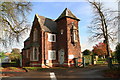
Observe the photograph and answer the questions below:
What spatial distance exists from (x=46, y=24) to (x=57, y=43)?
5.21m

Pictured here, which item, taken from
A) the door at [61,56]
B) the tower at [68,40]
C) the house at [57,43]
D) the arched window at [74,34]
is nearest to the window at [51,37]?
the house at [57,43]

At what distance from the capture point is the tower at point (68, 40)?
26.0m

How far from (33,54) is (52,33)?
616 cm

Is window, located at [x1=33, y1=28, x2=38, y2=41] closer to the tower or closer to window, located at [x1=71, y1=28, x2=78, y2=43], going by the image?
the tower

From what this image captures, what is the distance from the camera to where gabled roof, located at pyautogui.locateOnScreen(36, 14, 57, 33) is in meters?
28.0

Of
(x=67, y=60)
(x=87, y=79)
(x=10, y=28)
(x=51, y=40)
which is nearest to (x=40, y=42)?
(x=51, y=40)

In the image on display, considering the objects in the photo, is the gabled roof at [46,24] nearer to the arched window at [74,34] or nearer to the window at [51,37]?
the window at [51,37]

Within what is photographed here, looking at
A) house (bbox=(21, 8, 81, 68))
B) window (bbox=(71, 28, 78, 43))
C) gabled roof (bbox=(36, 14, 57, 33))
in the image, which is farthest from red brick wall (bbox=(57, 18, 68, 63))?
gabled roof (bbox=(36, 14, 57, 33))

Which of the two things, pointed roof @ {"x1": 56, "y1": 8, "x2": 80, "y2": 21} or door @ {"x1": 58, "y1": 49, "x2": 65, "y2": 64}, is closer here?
door @ {"x1": 58, "y1": 49, "x2": 65, "y2": 64}

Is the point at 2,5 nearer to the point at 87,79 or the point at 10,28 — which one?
the point at 10,28

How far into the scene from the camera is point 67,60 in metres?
25.5

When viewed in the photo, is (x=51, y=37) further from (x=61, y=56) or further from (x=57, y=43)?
(x=61, y=56)

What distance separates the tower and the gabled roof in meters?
1.79

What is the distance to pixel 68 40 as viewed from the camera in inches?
1037
